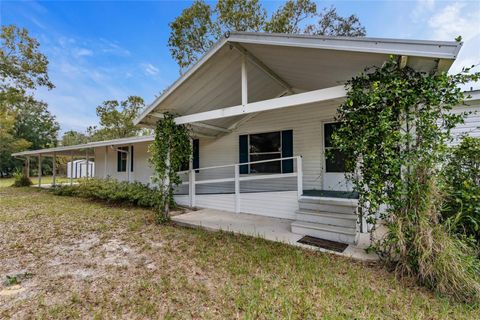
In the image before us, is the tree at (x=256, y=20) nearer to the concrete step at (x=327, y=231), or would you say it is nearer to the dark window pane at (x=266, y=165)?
the dark window pane at (x=266, y=165)

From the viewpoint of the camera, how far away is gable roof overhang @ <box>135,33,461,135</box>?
9.22ft

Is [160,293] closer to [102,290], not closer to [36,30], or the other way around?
[102,290]

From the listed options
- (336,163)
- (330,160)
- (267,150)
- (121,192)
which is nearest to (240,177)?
(267,150)

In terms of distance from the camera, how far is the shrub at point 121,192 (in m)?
7.62

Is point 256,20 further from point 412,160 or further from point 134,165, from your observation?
point 412,160

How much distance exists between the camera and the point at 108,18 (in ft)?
35.1

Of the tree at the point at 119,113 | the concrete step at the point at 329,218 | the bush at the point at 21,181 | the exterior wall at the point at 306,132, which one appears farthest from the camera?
the tree at the point at 119,113

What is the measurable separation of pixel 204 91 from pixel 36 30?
14046mm

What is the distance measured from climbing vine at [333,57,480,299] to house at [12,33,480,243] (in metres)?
0.34

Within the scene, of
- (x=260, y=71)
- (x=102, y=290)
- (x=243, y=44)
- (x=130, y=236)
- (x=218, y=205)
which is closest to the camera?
(x=102, y=290)

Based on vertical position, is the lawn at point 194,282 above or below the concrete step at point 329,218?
below

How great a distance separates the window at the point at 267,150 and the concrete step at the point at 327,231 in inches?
89.9

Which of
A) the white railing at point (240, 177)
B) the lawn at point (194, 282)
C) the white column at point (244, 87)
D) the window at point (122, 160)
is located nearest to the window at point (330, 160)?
the white railing at point (240, 177)

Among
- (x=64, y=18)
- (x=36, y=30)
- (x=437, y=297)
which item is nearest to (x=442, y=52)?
(x=437, y=297)
